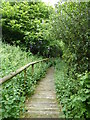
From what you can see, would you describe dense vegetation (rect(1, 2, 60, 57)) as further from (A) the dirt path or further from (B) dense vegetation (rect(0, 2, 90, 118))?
(A) the dirt path

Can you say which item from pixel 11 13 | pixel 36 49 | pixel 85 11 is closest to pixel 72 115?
pixel 85 11

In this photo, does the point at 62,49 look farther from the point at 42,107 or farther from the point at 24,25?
the point at 24,25

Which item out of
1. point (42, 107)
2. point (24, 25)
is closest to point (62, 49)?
point (42, 107)

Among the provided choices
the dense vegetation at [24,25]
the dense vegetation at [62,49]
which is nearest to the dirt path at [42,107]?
the dense vegetation at [62,49]

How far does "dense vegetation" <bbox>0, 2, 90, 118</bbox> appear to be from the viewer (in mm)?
2715

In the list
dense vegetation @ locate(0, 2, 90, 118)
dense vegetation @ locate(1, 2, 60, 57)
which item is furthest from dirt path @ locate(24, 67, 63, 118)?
dense vegetation @ locate(1, 2, 60, 57)

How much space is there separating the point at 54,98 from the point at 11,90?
180 centimetres

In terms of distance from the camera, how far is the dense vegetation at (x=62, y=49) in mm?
2715

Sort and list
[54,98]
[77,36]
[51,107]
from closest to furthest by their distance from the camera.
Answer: [51,107] < [54,98] < [77,36]

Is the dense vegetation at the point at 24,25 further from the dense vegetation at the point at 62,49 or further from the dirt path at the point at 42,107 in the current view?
the dirt path at the point at 42,107

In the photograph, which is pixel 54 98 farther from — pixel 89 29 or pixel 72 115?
pixel 89 29

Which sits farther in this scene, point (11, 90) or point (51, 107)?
point (51, 107)

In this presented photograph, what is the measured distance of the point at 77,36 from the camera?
461cm

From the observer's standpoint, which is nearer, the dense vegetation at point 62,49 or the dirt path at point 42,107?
the dense vegetation at point 62,49
